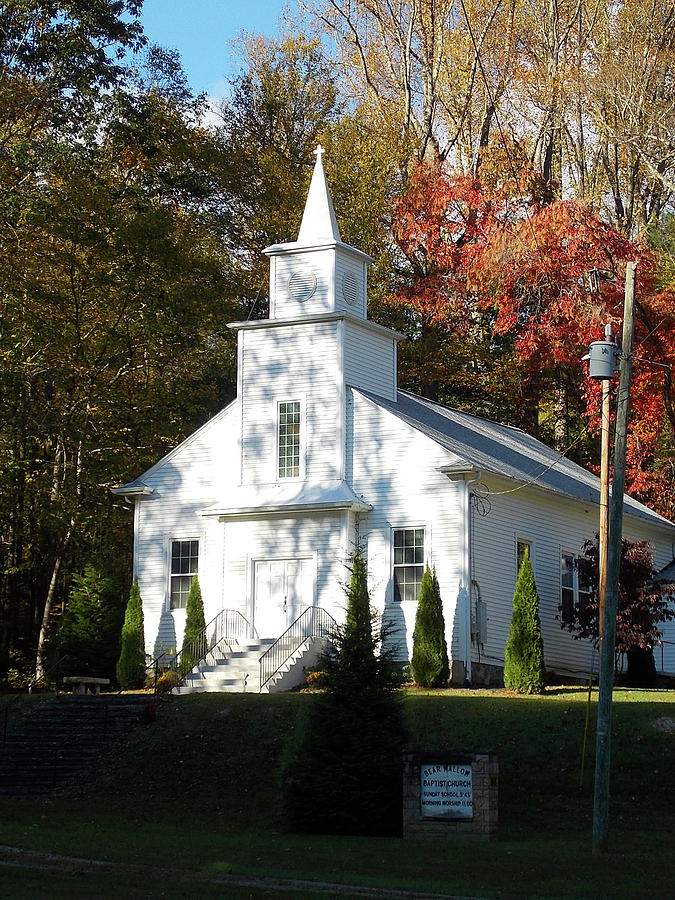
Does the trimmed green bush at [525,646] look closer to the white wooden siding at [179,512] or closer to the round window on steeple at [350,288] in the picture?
the white wooden siding at [179,512]

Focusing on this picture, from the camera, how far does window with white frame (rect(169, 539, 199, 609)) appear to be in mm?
31891

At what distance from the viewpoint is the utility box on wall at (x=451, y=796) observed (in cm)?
1769

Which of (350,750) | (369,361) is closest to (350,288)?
(369,361)

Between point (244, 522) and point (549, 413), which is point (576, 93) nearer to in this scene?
point (549, 413)

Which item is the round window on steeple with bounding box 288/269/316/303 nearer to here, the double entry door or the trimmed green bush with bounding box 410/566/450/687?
the double entry door

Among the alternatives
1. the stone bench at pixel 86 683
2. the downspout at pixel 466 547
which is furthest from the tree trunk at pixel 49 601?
the downspout at pixel 466 547

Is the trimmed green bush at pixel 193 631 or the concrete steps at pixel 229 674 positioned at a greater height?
the trimmed green bush at pixel 193 631

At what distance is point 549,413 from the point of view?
168ft

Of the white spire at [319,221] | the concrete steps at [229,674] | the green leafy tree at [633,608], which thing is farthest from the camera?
the white spire at [319,221]

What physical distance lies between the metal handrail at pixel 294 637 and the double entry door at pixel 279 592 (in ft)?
1.24

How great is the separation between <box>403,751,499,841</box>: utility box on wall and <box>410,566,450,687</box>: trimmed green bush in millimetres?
9525

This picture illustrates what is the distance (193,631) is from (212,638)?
52 centimetres

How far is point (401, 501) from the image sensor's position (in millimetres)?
29672

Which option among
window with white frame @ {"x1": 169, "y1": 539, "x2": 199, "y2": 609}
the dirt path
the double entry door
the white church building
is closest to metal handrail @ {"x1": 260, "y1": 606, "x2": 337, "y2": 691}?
the white church building
